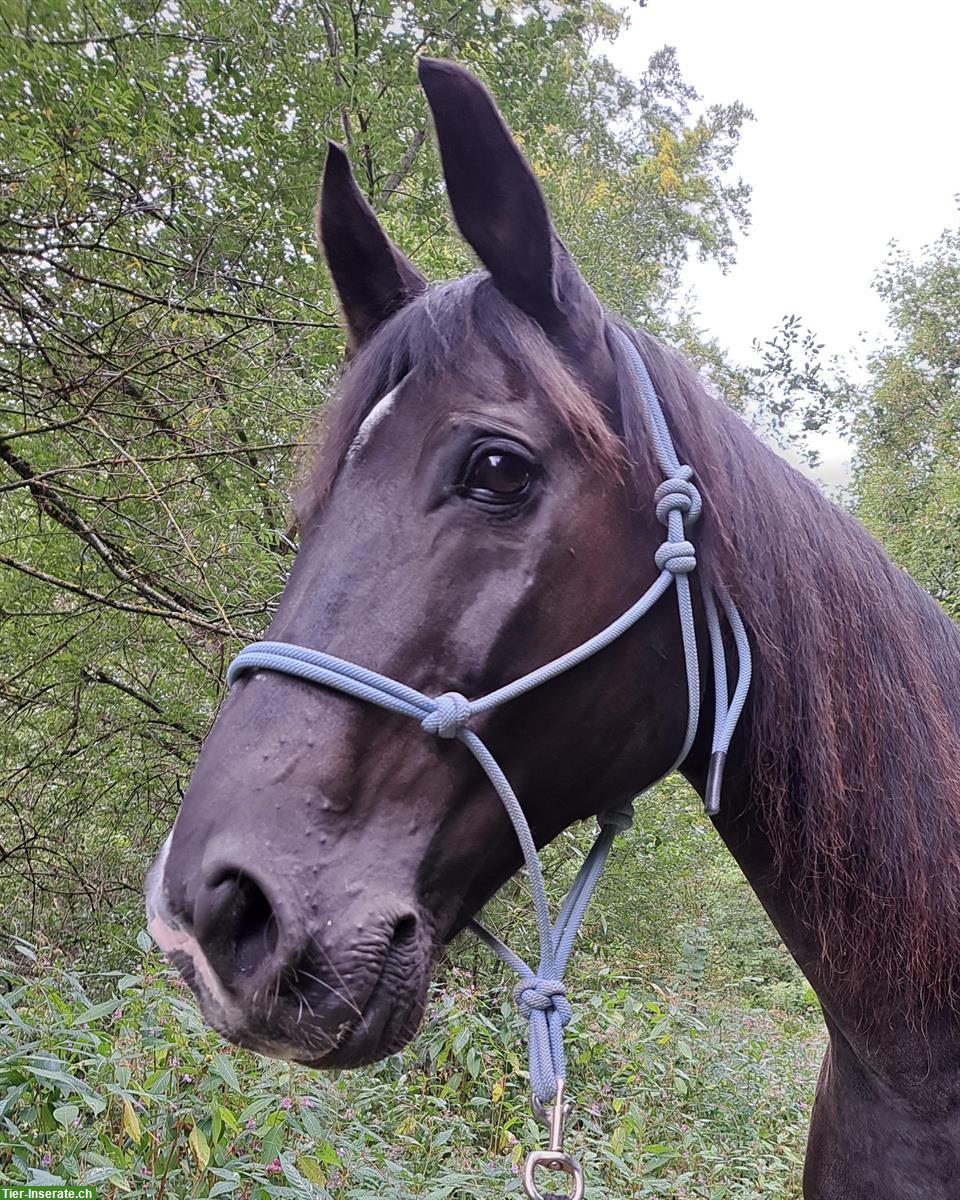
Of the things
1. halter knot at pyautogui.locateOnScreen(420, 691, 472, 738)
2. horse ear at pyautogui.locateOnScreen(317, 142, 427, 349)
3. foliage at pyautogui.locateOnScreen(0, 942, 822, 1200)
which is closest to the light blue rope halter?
halter knot at pyautogui.locateOnScreen(420, 691, 472, 738)

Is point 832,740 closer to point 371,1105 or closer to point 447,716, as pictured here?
point 447,716

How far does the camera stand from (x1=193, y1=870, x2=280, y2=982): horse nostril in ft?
3.25

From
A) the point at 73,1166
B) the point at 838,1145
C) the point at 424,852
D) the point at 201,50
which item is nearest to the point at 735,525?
the point at 424,852

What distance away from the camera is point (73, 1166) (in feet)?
7.14

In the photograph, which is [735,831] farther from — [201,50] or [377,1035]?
[201,50]

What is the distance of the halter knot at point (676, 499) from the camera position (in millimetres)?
1352

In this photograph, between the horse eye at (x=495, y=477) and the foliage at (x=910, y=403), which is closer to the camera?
the horse eye at (x=495, y=477)

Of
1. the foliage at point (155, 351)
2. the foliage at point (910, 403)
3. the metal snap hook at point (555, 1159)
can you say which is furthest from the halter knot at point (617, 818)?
the foliage at point (910, 403)

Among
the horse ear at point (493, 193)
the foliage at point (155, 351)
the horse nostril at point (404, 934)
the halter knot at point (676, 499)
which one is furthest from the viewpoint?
the foliage at point (155, 351)

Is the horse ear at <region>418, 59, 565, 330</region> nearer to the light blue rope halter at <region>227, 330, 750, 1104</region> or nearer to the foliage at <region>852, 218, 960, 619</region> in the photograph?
the light blue rope halter at <region>227, 330, 750, 1104</region>

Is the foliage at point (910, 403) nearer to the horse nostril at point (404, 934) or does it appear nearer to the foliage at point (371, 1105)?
the foliage at point (371, 1105)

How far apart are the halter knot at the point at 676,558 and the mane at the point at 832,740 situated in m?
0.07

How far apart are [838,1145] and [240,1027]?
1.43 metres

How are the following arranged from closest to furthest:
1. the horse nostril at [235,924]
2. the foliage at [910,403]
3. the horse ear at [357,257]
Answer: the horse nostril at [235,924] < the horse ear at [357,257] < the foliage at [910,403]
